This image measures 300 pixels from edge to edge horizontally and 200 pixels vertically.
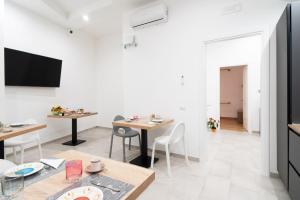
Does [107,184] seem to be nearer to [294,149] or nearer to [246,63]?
[294,149]

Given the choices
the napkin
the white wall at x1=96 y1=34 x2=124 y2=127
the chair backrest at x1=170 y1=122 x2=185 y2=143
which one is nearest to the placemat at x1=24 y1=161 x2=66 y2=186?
the napkin

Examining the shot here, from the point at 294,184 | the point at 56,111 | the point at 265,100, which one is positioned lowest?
the point at 294,184

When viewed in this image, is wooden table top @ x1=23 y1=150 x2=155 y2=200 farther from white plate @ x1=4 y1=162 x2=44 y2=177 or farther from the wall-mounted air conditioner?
the wall-mounted air conditioner

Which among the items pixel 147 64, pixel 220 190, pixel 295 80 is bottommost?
pixel 220 190

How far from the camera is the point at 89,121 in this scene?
5.46m

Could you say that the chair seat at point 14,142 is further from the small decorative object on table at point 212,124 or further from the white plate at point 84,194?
the small decorative object on table at point 212,124

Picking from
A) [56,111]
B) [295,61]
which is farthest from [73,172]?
[56,111]

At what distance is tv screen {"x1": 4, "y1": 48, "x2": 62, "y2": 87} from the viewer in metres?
3.22

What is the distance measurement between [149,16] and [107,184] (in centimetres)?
313

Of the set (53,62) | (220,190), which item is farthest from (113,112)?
(220,190)

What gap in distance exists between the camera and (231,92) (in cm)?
759

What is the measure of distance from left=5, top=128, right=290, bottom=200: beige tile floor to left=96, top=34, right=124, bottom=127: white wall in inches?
67.3

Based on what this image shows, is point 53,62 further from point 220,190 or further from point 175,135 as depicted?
point 220,190

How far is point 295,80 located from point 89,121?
522 centimetres
